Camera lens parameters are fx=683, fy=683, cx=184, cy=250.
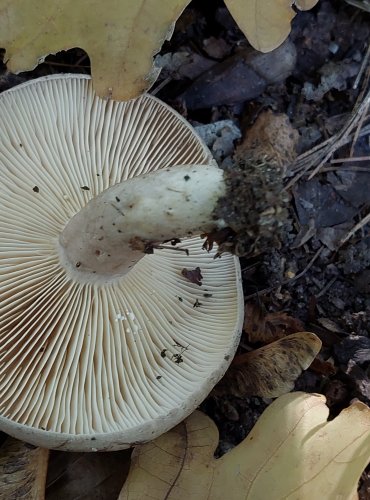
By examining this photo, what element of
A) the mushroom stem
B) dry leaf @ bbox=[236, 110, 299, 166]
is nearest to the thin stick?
dry leaf @ bbox=[236, 110, 299, 166]

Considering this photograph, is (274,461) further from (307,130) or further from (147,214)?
(307,130)

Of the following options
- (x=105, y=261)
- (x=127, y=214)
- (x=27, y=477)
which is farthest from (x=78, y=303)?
(x=27, y=477)

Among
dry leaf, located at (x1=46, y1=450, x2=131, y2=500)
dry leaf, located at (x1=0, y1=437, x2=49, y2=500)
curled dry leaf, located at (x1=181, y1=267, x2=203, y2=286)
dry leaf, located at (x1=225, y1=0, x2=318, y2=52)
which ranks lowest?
dry leaf, located at (x1=46, y1=450, x2=131, y2=500)

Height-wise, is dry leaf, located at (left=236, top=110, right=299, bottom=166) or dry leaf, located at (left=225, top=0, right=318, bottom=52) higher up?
dry leaf, located at (left=225, top=0, right=318, bottom=52)

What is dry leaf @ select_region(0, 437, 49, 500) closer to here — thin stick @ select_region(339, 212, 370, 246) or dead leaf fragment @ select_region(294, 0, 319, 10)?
thin stick @ select_region(339, 212, 370, 246)

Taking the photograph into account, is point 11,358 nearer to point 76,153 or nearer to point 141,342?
point 141,342

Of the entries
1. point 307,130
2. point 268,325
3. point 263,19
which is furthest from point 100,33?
point 268,325
